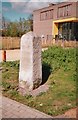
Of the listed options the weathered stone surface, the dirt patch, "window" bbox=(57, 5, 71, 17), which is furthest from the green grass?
"window" bbox=(57, 5, 71, 17)

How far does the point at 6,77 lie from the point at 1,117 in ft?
10.1

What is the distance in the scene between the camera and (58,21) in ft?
135

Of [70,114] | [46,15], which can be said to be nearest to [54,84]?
[70,114]

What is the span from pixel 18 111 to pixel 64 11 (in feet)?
118

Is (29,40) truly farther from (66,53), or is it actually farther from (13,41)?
(13,41)

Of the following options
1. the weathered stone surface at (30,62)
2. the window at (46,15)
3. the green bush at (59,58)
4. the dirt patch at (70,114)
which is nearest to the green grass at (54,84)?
the green bush at (59,58)

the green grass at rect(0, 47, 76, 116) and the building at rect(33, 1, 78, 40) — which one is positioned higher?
the building at rect(33, 1, 78, 40)

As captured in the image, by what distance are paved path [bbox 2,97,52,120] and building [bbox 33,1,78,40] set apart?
106ft

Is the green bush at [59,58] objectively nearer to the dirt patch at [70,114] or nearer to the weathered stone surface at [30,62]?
the weathered stone surface at [30,62]

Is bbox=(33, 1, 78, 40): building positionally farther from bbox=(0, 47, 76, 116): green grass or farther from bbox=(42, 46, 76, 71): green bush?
bbox=(0, 47, 76, 116): green grass

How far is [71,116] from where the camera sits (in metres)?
5.30

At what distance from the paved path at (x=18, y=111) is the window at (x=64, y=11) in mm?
33985

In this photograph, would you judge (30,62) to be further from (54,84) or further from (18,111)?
(18,111)

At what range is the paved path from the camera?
532 cm
